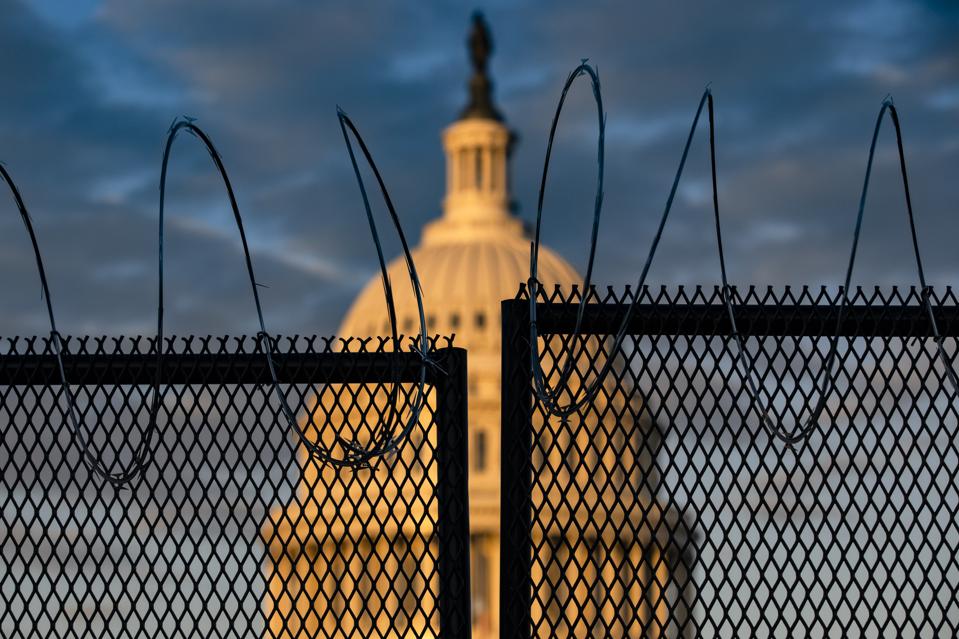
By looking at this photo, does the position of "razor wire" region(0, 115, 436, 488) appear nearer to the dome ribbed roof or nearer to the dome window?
the dome window

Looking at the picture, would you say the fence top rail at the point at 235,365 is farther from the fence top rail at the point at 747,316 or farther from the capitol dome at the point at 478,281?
the capitol dome at the point at 478,281

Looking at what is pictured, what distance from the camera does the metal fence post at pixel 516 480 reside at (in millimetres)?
5082

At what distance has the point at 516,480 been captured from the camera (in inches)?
201

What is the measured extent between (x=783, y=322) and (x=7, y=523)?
2.80 meters

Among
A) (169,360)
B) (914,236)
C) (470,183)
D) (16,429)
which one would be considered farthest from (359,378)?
(470,183)

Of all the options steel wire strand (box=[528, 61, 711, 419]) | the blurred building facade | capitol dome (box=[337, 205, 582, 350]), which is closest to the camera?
steel wire strand (box=[528, 61, 711, 419])

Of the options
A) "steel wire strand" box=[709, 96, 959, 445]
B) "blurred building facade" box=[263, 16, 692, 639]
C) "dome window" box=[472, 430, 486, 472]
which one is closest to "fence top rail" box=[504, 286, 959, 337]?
"steel wire strand" box=[709, 96, 959, 445]

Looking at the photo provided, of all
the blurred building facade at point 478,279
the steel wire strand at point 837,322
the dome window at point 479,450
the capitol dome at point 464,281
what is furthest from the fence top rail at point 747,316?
the capitol dome at point 464,281

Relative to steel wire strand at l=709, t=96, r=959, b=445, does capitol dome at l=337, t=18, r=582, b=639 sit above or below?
above

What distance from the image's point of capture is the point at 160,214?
508 centimetres

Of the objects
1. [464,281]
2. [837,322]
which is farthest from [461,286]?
[837,322]

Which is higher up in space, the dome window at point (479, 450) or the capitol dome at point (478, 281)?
the capitol dome at point (478, 281)

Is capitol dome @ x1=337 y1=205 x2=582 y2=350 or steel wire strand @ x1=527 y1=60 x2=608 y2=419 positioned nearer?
steel wire strand @ x1=527 y1=60 x2=608 y2=419

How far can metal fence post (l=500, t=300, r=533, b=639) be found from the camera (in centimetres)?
508
